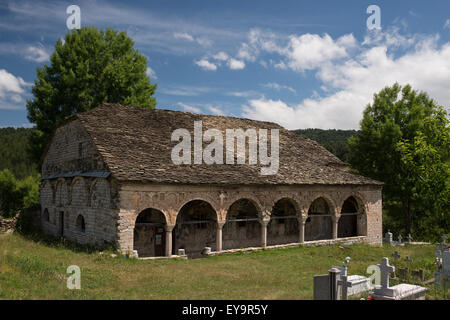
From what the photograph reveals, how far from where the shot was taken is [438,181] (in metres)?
16.1

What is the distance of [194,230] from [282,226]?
5770 mm

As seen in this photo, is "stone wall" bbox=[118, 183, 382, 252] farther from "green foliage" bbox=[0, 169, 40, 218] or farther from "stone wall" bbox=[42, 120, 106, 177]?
"green foliage" bbox=[0, 169, 40, 218]

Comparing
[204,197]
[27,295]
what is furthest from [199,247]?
[27,295]

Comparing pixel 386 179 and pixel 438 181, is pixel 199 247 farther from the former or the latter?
pixel 386 179

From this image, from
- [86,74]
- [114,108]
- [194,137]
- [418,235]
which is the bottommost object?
[418,235]

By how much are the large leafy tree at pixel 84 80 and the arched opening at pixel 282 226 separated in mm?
14197

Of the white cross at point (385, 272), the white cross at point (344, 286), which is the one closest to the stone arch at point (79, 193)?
the white cross at point (344, 286)

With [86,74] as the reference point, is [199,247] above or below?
below

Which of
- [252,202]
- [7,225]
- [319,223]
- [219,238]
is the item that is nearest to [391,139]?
[319,223]

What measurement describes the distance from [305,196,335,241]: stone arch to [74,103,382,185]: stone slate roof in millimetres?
2413

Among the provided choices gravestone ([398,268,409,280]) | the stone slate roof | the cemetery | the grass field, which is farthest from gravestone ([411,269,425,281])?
the stone slate roof

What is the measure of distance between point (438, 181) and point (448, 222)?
1341 cm

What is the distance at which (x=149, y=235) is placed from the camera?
1747 centimetres
